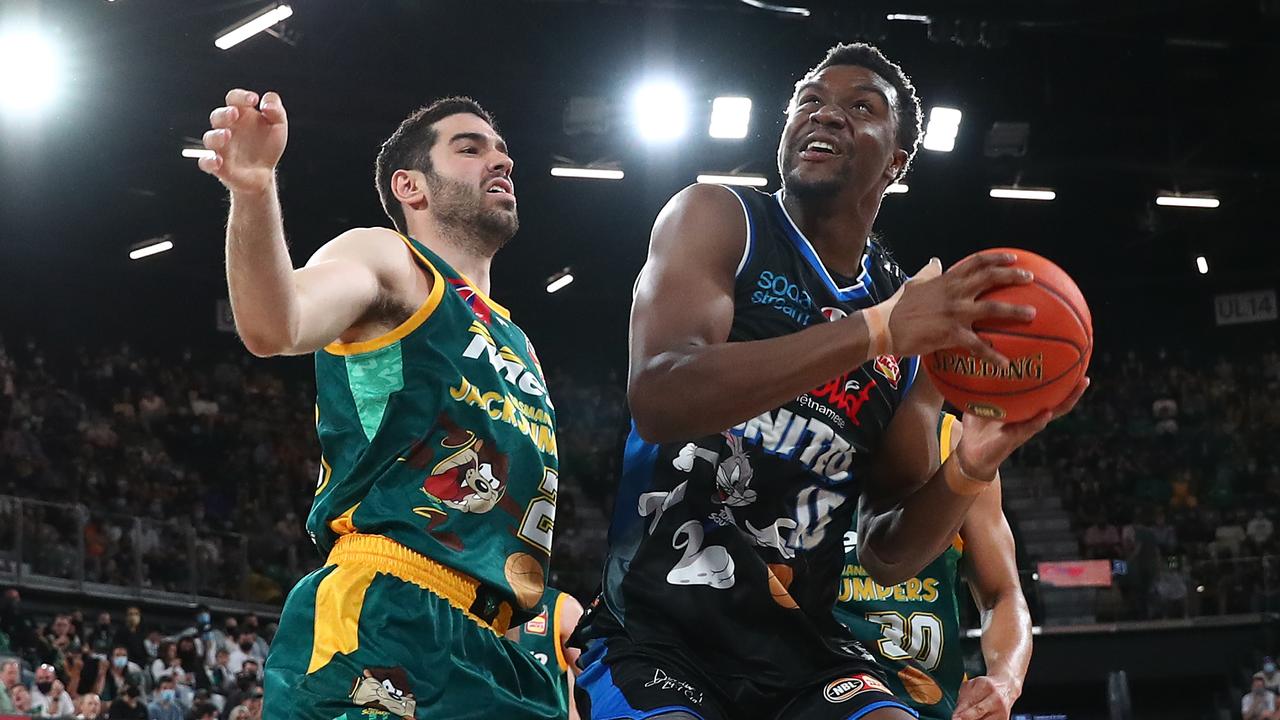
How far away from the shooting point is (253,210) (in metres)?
2.93

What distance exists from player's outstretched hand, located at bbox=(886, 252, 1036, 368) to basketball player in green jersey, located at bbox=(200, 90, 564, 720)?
1438 millimetres

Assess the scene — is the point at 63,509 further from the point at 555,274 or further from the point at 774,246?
the point at 774,246

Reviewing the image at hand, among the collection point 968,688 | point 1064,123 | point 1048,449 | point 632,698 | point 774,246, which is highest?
point 1064,123

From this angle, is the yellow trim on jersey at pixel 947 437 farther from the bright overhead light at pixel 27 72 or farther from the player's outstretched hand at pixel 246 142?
the bright overhead light at pixel 27 72

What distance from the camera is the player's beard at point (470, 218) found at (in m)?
4.36

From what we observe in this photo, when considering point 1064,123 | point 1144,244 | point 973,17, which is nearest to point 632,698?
point 973,17

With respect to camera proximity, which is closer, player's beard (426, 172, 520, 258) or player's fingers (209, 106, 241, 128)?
player's fingers (209, 106, 241, 128)

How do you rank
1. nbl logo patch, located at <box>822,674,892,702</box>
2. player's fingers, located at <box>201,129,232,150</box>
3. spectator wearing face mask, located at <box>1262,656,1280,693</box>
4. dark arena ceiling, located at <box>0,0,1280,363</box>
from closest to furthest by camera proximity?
player's fingers, located at <box>201,129,232,150</box> < nbl logo patch, located at <box>822,674,892,702</box> < dark arena ceiling, located at <box>0,0,1280,363</box> < spectator wearing face mask, located at <box>1262,656,1280,693</box>

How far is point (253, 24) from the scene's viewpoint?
44.8ft

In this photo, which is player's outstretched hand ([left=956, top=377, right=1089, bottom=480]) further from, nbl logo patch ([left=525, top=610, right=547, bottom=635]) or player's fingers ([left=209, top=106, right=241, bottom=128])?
nbl logo patch ([left=525, top=610, right=547, bottom=635])

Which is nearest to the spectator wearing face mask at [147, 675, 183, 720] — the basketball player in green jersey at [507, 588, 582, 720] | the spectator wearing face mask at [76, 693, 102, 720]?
the spectator wearing face mask at [76, 693, 102, 720]

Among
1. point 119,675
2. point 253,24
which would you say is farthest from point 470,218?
point 253,24

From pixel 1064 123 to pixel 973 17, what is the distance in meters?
3.20

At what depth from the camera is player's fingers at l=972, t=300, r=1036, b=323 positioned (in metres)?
2.57
